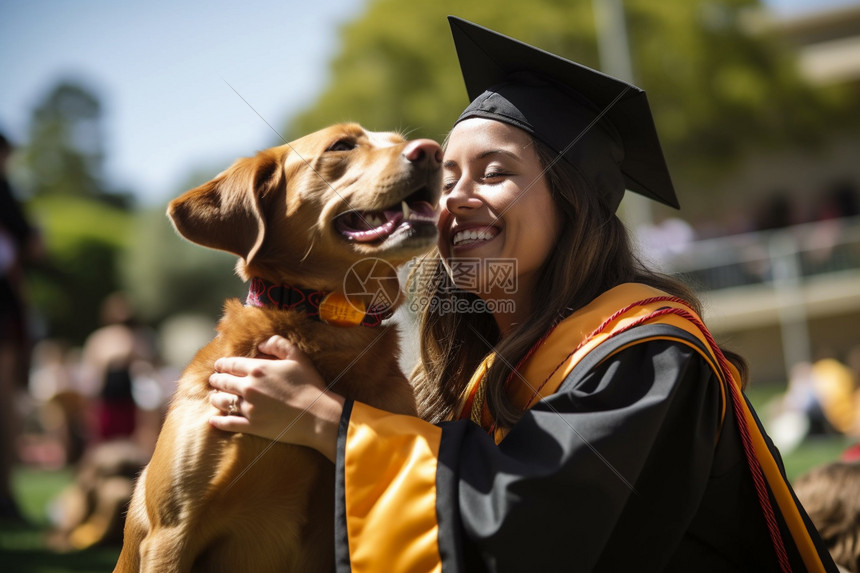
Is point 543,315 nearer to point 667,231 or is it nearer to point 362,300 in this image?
point 362,300

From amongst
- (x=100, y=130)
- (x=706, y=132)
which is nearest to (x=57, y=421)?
(x=706, y=132)

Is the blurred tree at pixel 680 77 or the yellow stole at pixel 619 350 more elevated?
the blurred tree at pixel 680 77

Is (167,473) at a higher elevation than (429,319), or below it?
below

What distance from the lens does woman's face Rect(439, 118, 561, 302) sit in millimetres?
2811

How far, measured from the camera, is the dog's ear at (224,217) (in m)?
2.60

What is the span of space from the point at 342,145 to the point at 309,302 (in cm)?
60

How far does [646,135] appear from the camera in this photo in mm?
2947

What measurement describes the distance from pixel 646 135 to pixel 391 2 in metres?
23.4

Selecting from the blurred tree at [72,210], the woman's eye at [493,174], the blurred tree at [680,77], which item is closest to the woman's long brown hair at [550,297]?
the woman's eye at [493,174]

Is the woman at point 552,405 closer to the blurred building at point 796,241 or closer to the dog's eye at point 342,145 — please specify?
the dog's eye at point 342,145

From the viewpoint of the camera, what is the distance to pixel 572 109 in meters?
2.87

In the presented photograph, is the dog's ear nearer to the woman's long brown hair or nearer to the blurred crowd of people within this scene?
the woman's long brown hair

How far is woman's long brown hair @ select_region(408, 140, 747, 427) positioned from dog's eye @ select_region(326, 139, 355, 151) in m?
0.64

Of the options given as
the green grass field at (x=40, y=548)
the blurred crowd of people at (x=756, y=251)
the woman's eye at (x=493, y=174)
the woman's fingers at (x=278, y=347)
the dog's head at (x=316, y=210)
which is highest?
the blurred crowd of people at (x=756, y=251)
